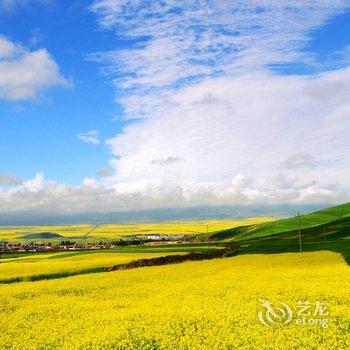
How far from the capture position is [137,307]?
110ft

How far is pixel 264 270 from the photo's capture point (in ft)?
174

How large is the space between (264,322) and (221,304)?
6189 millimetres

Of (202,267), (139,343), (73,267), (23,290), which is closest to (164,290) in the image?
(23,290)

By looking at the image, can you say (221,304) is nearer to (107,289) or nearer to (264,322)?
(264,322)

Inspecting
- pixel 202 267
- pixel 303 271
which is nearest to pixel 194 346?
pixel 303 271

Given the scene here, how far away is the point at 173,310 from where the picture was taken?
103 ft

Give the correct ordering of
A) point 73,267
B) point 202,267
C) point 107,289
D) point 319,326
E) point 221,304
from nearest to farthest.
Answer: point 319,326 < point 221,304 < point 107,289 < point 202,267 < point 73,267

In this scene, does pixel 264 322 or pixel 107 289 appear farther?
pixel 107 289

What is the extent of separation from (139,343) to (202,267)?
37635 millimetres

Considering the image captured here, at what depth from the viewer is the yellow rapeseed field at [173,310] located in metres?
24.2

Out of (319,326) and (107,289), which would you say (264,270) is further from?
(319,326)

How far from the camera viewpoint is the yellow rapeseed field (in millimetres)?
24203

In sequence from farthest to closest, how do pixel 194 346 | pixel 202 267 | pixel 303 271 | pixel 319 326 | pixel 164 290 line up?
pixel 202 267 → pixel 303 271 → pixel 164 290 → pixel 319 326 → pixel 194 346

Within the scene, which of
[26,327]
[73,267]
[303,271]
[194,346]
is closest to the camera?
[194,346]
